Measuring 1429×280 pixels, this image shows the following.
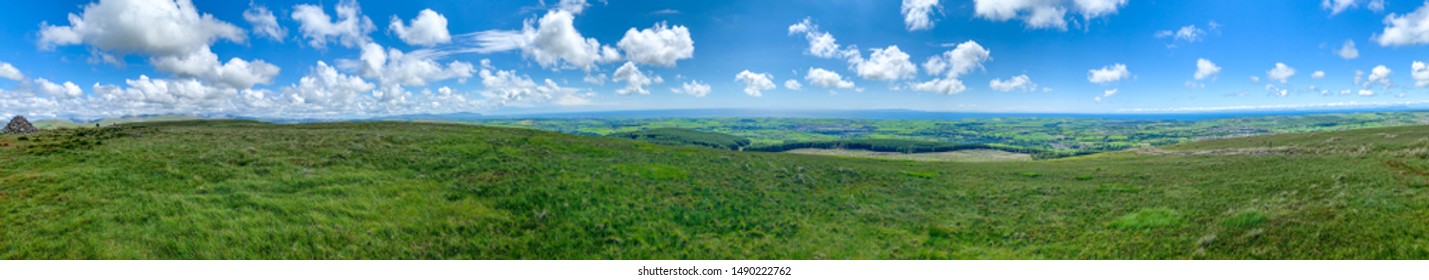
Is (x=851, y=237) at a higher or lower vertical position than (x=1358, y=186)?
lower

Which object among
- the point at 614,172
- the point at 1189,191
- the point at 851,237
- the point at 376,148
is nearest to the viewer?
the point at 851,237

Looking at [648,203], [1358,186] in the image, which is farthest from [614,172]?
[1358,186]

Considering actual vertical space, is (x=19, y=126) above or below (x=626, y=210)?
above

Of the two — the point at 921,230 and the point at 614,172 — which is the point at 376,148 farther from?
the point at 921,230

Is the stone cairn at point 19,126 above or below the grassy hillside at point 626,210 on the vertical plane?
above

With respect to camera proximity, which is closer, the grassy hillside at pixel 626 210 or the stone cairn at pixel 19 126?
the grassy hillside at pixel 626 210

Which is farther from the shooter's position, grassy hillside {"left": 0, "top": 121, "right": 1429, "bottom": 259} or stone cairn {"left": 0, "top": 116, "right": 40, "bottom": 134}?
stone cairn {"left": 0, "top": 116, "right": 40, "bottom": 134}

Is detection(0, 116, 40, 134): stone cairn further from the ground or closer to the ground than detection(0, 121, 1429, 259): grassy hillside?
further from the ground

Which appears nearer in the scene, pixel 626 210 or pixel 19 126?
pixel 626 210
